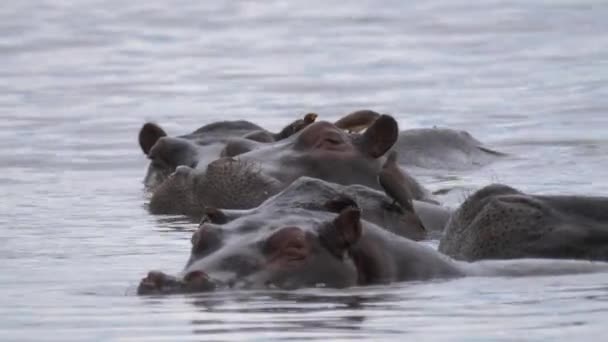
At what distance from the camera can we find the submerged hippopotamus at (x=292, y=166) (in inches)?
458

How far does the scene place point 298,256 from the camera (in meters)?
8.29

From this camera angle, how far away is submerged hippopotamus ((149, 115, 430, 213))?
1164 centimetres

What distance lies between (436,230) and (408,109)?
11.2 m

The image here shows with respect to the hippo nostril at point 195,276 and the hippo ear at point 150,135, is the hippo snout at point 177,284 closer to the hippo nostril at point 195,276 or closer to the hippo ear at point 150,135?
the hippo nostril at point 195,276

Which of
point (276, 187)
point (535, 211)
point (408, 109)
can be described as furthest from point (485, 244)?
point (408, 109)

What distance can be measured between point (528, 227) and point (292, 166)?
271cm

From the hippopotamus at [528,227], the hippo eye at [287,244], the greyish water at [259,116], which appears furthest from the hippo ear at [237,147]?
the hippo eye at [287,244]

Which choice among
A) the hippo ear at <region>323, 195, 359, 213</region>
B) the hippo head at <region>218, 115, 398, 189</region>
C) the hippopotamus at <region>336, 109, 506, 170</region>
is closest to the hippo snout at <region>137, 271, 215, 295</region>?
the hippo ear at <region>323, 195, 359, 213</region>

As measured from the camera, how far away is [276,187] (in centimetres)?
1148

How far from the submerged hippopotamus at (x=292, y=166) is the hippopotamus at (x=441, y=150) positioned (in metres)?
3.65

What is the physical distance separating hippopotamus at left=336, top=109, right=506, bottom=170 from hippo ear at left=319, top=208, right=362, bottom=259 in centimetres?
737

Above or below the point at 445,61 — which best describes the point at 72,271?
above

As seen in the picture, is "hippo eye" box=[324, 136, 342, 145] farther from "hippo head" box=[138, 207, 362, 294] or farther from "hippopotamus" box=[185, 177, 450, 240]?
"hippo head" box=[138, 207, 362, 294]

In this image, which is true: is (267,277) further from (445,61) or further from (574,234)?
(445,61)
